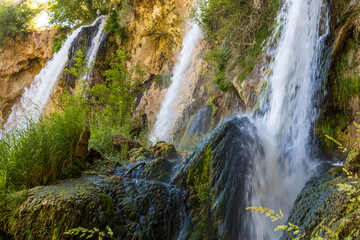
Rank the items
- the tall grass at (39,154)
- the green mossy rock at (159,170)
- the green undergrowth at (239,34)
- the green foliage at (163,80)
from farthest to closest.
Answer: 1. the green foliage at (163,80)
2. the green undergrowth at (239,34)
3. the green mossy rock at (159,170)
4. the tall grass at (39,154)

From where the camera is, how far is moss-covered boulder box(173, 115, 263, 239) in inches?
120

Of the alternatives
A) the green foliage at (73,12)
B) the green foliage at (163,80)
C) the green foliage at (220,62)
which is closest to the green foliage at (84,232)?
the green foliage at (220,62)

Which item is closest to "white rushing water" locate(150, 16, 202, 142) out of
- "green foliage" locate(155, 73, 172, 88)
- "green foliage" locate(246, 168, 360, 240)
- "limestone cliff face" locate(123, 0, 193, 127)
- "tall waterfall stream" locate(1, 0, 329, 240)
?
"green foliage" locate(155, 73, 172, 88)

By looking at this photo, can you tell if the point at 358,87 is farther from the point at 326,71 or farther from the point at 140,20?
the point at 140,20

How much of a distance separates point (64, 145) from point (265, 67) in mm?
4207

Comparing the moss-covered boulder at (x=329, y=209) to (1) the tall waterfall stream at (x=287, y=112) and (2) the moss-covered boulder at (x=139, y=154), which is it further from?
(2) the moss-covered boulder at (x=139, y=154)

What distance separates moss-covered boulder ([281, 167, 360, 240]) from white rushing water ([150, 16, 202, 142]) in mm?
6849

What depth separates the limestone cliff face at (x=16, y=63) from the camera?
18.6 m

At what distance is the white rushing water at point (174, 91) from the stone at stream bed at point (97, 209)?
20.3 feet

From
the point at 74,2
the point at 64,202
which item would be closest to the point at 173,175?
the point at 64,202

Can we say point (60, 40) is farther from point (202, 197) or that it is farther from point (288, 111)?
point (202, 197)

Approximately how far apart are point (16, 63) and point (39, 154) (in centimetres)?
1817

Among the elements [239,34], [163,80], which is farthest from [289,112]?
[163,80]

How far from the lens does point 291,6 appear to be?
5.76 m
